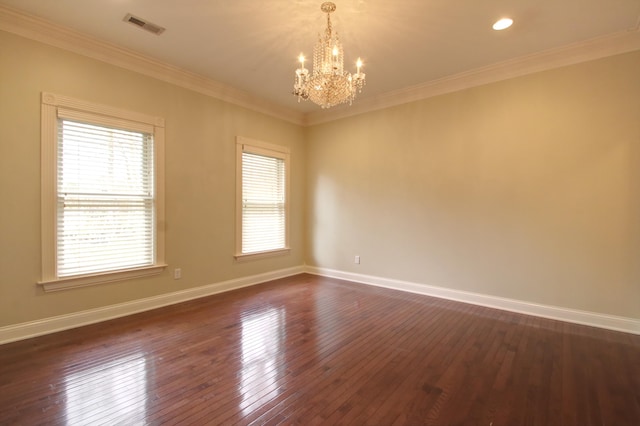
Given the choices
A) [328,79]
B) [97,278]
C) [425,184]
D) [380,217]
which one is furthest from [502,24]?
[97,278]

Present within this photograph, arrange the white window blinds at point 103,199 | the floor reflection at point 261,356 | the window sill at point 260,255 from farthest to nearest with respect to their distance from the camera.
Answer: the window sill at point 260,255 → the white window blinds at point 103,199 → the floor reflection at point 261,356

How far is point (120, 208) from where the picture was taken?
3488 mm

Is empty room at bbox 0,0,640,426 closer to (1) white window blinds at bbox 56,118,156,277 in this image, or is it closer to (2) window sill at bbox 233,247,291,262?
(1) white window blinds at bbox 56,118,156,277

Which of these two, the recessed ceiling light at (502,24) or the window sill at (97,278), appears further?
the window sill at (97,278)

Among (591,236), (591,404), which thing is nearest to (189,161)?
(591,404)

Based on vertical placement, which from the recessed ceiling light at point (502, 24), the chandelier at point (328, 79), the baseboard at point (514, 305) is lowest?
the baseboard at point (514, 305)

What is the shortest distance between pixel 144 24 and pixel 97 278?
8.86 ft

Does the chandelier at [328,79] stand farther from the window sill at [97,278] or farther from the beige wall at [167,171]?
the window sill at [97,278]

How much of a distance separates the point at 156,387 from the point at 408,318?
2.59 m

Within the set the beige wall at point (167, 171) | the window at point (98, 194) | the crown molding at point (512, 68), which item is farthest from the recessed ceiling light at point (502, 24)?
the window at point (98, 194)

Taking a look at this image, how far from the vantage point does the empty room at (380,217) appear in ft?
7.11

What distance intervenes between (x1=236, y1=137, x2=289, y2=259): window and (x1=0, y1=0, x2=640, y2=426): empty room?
81mm

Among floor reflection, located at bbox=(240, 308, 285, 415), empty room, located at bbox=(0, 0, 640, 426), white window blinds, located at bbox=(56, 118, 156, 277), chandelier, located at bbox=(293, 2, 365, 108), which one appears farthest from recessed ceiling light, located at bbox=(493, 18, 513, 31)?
white window blinds, located at bbox=(56, 118, 156, 277)

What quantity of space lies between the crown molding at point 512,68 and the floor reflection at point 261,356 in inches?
139
